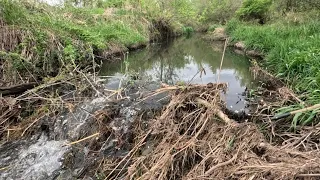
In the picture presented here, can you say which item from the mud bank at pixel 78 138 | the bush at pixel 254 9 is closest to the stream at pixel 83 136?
the mud bank at pixel 78 138

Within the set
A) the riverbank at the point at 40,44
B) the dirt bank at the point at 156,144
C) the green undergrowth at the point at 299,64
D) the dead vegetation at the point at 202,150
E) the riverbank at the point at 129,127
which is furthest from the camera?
the riverbank at the point at 40,44

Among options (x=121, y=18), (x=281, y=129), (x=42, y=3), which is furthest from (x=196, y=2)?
(x=281, y=129)

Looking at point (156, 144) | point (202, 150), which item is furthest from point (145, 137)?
point (202, 150)

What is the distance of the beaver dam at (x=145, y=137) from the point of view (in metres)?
2.35

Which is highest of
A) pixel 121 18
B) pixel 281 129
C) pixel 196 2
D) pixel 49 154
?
pixel 196 2

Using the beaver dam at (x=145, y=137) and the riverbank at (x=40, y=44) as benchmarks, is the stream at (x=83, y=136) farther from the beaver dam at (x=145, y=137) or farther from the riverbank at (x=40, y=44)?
the riverbank at (x=40, y=44)

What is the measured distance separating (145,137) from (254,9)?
19258 mm

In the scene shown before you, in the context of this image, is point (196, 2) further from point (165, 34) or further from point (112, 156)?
point (112, 156)

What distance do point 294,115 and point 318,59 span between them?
214 cm

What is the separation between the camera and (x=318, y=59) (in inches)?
190

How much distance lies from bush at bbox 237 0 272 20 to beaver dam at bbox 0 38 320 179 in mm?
17034

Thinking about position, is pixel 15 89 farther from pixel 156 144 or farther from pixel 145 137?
pixel 156 144

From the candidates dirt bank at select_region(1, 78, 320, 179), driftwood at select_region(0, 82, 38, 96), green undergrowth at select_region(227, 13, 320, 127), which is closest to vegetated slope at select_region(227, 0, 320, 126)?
green undergrowth at select_region(227, 13, 320, 127)

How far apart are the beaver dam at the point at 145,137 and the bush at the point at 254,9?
1703 centimetres
